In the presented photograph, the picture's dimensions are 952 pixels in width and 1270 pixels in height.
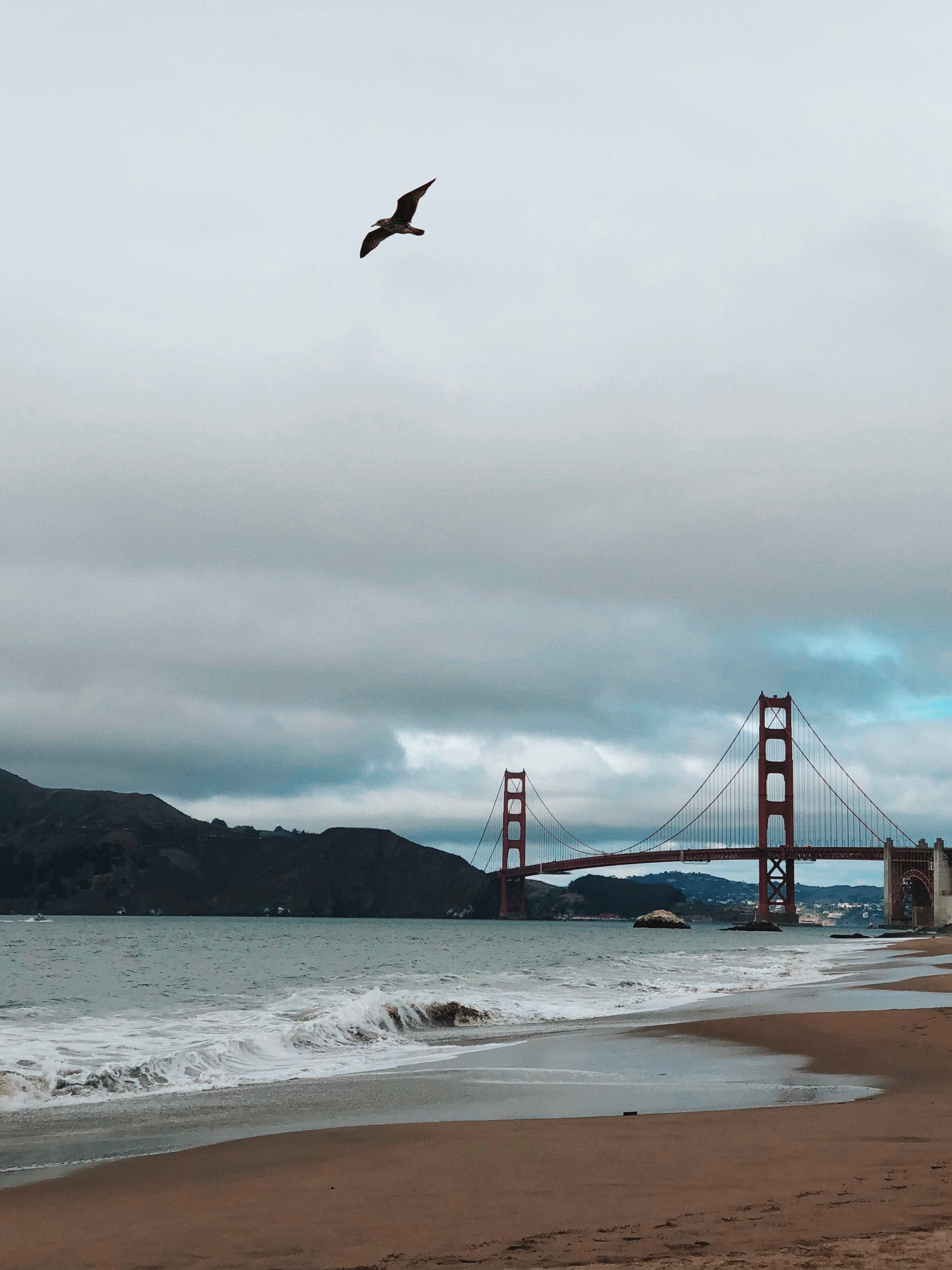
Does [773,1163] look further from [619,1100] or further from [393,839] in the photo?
[393,839]

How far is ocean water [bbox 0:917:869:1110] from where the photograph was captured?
1373cm

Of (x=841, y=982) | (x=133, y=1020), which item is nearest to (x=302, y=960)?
(x=841, y=982)

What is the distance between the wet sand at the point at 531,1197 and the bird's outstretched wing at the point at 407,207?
695 centimetres

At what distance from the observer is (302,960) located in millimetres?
43875

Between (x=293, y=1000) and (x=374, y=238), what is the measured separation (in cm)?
1768

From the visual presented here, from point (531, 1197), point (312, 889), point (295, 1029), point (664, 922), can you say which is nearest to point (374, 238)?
point (531, 1197)

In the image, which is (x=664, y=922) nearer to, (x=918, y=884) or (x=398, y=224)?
(x=918, y=884)

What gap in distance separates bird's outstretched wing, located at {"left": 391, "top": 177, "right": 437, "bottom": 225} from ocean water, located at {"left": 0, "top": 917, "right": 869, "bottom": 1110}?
880 cm

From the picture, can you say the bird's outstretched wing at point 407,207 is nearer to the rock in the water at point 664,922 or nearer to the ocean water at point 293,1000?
the ocean water at point 293,1000

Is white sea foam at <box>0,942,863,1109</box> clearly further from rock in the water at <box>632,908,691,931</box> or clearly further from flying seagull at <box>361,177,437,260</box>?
rock in the water at <box>632,908,691,931</box>

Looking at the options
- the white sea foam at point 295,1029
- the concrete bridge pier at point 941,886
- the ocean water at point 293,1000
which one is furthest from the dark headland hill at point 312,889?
the white sea foam at point 295,1029

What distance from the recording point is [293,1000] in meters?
23.6

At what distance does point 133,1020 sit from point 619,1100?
1201cm

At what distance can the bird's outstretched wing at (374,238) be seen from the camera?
9.34 m
